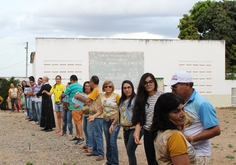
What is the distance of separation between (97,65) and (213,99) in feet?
31.0

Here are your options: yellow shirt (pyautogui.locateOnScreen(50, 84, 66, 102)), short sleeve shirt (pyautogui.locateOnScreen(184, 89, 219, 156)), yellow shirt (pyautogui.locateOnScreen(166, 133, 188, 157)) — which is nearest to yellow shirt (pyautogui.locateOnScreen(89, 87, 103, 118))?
yellow shirt (pyautogui.locateOnScreen(50, 84, 66, 102))

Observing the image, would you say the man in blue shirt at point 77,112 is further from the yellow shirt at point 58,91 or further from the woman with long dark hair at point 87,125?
the yellow shirt at point 58,91

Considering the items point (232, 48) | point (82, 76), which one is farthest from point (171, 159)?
point (232, 48)

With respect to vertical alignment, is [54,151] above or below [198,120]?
below

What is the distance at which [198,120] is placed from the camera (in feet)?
9.76

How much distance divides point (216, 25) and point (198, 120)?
92.3ft

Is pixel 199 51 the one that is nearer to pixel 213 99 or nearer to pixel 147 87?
pixel 213 99

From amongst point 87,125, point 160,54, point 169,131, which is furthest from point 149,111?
point 160,54

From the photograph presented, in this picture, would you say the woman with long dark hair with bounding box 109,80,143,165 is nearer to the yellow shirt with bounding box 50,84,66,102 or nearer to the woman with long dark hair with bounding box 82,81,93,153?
the woman with long dark hair with bounding box 82,81,93,153

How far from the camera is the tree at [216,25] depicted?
28688mm

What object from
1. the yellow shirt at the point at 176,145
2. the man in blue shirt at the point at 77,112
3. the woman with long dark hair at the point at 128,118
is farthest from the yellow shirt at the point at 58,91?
the yellow shirt at the point at 176,145

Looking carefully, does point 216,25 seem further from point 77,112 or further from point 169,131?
point 169,131

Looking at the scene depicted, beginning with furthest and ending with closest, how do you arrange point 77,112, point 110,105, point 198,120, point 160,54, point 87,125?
1. point 160,54
2. point 77,112
3. point 87,125
4. point 110,105
5. point 198,120

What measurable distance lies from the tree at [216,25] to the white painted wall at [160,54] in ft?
20.6
